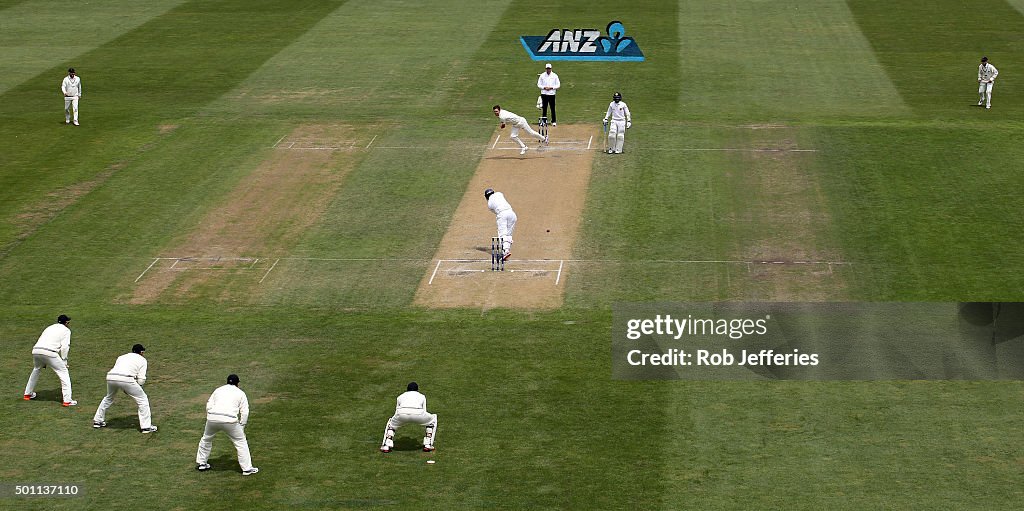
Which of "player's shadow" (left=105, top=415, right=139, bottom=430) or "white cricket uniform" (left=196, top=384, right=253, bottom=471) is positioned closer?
"white cricket uniform" (left=196, top=384, right=253, bottom=471)

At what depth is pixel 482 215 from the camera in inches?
1617

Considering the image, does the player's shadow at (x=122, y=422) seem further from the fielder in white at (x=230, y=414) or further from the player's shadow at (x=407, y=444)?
the player's shadow at (x=407, y=444)

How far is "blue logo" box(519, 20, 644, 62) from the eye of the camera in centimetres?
5983

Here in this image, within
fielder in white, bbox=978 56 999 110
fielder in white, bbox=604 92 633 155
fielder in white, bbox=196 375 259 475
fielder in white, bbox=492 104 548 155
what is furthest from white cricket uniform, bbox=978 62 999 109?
fielder in white, bbox=196 375 259 475

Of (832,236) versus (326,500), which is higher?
(326,500)

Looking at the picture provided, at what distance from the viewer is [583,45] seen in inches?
2411

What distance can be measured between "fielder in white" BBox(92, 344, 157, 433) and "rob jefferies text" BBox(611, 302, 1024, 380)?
9632 mm

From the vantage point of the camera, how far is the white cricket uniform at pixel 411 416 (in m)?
25.8

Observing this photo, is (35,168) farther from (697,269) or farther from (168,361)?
A: (697,269)

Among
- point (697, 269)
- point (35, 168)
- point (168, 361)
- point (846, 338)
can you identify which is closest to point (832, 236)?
point (697, 269)

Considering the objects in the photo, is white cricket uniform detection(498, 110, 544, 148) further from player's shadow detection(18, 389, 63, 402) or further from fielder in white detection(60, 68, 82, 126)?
player's shadow detection(18, 389, 63, 402)

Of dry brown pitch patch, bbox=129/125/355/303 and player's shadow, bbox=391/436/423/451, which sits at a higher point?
player's shadow, bbox=391/436/423/451

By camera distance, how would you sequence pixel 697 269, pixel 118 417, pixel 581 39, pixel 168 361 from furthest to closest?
1. pixel 581 39
2. pixel 697 269
3. pixel 168 361
4. pixel 118 417

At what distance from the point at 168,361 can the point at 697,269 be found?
13.5m
